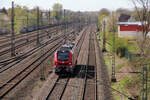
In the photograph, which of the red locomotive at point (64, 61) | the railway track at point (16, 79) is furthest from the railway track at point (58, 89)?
the railway track at point (16, 79)

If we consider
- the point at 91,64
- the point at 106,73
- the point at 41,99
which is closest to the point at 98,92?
the point at 41,99

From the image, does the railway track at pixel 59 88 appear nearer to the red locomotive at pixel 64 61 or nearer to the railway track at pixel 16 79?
the red locomotive at pixel 64 61

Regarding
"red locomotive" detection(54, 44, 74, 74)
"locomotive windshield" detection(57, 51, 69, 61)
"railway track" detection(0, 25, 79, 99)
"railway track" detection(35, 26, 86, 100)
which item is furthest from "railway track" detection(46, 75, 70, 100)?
"railway track" detection(0, 25, 79, 99)

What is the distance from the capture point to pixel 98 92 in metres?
18.0

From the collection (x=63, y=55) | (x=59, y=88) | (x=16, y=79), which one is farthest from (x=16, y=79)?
(x=63, y=55)

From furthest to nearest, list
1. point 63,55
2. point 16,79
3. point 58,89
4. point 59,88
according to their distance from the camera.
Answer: point 63,55 → point 16,79 → point 59,88 → point 58,89

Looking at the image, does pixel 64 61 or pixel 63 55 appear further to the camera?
pixel 63 55

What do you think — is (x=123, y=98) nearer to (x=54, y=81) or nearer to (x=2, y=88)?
(x=54, y=81)

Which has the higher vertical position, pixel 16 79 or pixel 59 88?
pixel 16 79

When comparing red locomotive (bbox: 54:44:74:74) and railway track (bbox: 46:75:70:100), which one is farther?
red locomotive (bbox: 54:44:74:74)

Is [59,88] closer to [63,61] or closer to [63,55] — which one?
[63,61]

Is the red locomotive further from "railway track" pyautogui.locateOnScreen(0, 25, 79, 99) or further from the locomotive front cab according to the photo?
"railway track" pyautogui.locateOnScreen(0, 25, 79, 99)

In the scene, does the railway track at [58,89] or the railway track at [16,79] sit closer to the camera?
the railway track at [58,89]

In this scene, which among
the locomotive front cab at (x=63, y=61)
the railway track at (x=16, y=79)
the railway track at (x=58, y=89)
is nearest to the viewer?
the railway track at (x=58, y=89)
